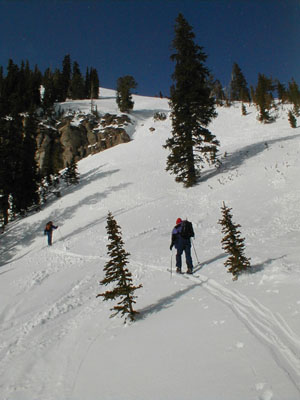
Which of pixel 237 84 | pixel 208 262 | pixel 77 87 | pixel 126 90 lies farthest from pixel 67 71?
pixel 208 262

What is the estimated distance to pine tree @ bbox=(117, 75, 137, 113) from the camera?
72.2 m

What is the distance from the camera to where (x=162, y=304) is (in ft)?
19.6

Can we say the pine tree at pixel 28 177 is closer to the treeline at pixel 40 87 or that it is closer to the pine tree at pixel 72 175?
the pine tree at pixel 72 175

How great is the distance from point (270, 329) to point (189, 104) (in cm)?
1947

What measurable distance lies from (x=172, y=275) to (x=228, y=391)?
5480mm

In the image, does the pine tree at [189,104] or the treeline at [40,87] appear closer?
the pine tree at [189,104]

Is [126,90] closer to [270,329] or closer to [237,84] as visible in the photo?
[237,84]

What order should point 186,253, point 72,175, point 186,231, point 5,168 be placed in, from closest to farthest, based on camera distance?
point 186,253, point 186,231, point 5,168, point 72,175

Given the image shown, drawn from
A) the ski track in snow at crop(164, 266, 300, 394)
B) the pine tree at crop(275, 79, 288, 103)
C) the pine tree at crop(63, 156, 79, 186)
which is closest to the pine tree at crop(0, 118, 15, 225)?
the pine tree at crop(63, 156, 79, 186)

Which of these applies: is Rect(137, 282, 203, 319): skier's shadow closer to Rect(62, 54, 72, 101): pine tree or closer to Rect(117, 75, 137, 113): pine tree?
Rect(117, 75, 137, 113): pine tree

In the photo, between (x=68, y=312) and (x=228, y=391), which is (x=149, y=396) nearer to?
(x=228, y=391)

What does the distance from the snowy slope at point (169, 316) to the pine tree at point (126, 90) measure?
2476 inches

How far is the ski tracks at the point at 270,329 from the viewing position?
9.79ft

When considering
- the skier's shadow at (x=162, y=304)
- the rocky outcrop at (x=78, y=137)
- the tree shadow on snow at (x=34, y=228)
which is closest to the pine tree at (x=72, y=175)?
the tree shadow on snow at (x=34, y=228)
